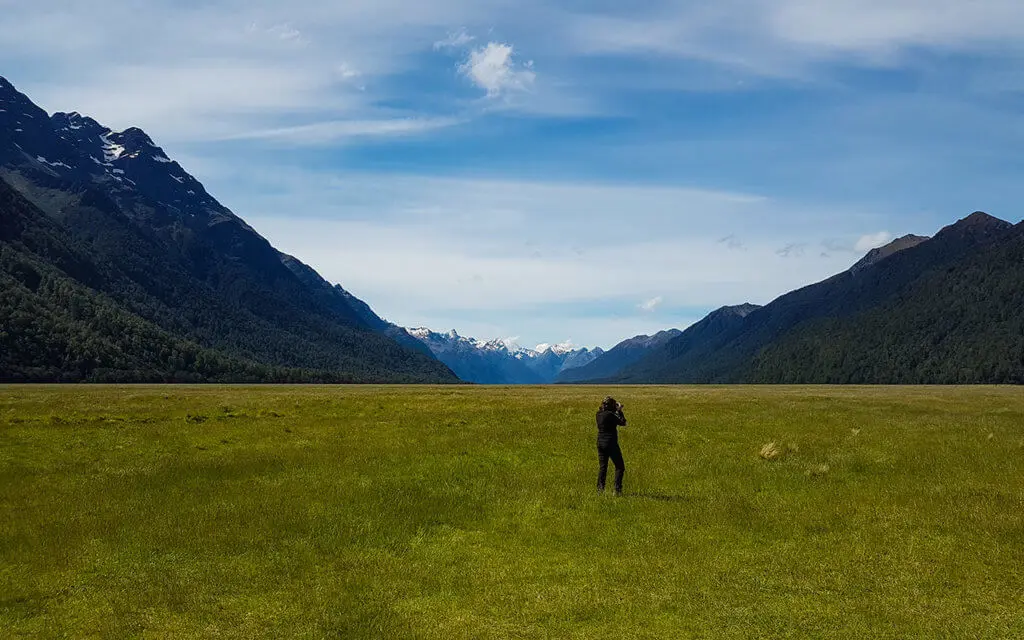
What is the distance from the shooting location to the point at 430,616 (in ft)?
44.6

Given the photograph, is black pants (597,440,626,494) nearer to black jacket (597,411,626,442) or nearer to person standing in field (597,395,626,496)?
person standing in field (597,395,626,496)

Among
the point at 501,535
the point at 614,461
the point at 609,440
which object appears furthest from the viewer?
the point at 614,461

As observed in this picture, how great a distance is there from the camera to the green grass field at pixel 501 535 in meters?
13.5

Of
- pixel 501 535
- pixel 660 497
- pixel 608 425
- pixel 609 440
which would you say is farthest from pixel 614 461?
pixel 501 535

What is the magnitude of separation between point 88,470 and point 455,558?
1626 cm

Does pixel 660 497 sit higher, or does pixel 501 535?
pixel 660 497

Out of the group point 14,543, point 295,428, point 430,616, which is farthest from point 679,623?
point 295,428

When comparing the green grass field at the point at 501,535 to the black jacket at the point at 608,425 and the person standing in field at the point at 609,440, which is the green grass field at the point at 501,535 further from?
the black jacket at the point at 608,425

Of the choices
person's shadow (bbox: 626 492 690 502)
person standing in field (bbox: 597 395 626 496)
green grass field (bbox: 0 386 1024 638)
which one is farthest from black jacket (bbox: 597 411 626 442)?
person's shadow (bbox: 626 492 690 502)

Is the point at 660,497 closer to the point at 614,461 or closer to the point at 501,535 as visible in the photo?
the point at 614,461

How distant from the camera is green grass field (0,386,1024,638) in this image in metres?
13.5

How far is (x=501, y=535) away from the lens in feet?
63.3

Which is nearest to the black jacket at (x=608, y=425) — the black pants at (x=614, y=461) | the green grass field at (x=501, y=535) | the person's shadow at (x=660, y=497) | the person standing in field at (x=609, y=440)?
the person standing in field at (x=609, y=440)

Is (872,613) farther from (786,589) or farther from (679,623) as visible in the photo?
(679,623)
